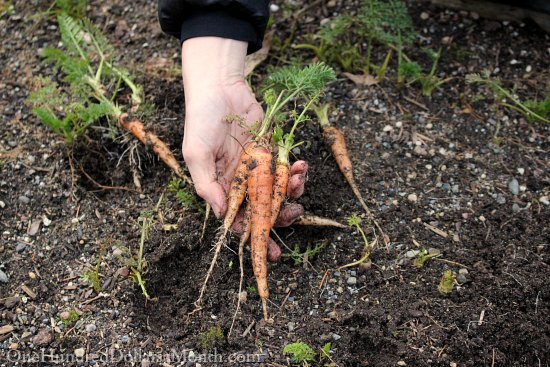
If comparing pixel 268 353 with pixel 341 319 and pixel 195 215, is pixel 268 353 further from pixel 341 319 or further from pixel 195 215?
pixel 195 215

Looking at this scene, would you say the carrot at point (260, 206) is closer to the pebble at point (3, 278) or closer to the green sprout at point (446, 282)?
the green sprout at point (446, 282)

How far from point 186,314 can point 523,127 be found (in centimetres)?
193

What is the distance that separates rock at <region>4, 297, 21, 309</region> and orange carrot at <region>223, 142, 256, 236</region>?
3.02ft

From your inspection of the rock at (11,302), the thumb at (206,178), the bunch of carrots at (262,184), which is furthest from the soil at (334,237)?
the thumb at (206,178)

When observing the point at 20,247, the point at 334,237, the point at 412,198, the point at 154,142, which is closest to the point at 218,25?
the point at 154,142

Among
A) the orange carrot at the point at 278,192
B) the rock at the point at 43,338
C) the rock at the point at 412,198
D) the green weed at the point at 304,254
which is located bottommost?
the rock at the point at 43,338

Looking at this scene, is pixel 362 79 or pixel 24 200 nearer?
pixel 24 200

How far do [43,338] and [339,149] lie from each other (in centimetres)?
151

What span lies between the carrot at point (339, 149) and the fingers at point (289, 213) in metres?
0.33

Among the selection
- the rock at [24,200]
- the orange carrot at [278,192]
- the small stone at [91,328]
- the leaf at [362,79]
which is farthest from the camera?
the leaf at [362,79]

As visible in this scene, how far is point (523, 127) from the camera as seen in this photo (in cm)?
322

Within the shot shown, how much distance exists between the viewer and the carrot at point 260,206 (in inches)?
100

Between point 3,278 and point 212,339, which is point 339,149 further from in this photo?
point 3,278

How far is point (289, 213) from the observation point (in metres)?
2.66
